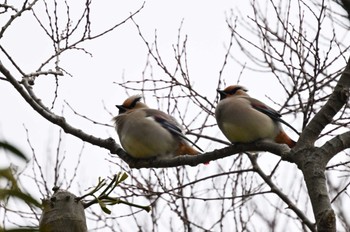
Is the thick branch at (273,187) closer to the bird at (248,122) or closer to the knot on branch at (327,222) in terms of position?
the bird at (248,122)

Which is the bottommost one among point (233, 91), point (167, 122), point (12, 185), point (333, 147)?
point (12, 185)

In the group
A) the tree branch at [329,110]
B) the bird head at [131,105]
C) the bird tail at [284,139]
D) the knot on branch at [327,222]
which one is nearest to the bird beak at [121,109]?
the bird head at [131,105]

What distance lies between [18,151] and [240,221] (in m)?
5.84

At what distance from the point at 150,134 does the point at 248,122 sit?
2.65ft

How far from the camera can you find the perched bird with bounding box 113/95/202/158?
450cm

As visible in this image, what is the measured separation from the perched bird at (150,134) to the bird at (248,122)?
342mm

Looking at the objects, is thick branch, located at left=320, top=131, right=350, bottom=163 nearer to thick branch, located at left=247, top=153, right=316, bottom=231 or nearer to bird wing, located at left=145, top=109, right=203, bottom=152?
thick branch, located at left=247, top=153, right=316, bottom=231

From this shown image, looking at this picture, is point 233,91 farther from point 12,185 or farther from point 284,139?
point 12,185

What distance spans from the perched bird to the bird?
1.12 ft

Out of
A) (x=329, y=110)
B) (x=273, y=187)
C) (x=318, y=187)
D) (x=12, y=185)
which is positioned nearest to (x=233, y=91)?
(x=273, y=187)

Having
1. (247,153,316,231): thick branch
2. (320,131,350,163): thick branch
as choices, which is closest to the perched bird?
(247,153,316,231): thick branch

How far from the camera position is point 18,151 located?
29.7 inches

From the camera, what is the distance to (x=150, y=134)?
4707 millimetres

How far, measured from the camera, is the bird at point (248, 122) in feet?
14.1
